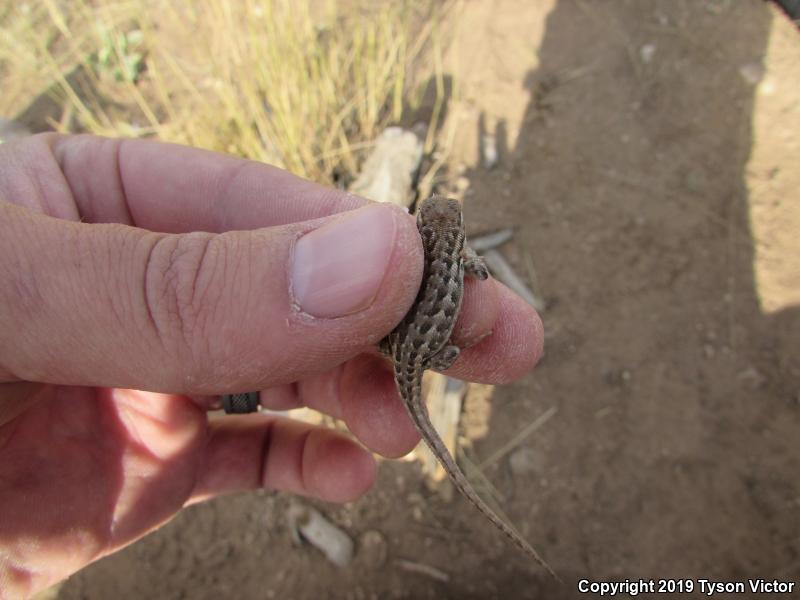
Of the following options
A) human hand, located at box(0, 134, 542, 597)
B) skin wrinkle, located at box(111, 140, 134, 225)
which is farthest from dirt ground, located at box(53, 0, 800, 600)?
skin wrinkle, located at box(111, 140, 134, 225)

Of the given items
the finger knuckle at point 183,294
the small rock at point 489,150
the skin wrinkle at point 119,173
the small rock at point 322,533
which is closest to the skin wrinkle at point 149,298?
the finger knuckle at point 183,294

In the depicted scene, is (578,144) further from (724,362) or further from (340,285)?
(340,285)

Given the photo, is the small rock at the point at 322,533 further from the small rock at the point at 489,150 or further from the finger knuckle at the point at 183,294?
the small rock at the point at 489,150

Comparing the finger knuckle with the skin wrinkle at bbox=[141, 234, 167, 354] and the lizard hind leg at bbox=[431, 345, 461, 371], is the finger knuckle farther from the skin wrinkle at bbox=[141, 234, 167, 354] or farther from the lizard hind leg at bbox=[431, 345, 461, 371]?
the lizard hind leg at bbox=[431, 345, 461, 371]

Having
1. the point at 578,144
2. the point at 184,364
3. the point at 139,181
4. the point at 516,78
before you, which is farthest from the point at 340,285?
the point at 516,78

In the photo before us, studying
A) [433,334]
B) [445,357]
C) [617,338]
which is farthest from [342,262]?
[617,338]

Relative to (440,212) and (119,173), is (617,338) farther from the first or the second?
(119,173)
